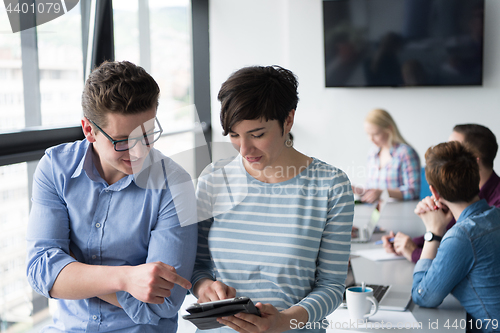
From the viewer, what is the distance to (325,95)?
4.64 m

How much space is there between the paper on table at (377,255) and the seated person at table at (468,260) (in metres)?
0.43

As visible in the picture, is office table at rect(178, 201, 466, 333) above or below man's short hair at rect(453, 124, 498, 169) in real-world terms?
below

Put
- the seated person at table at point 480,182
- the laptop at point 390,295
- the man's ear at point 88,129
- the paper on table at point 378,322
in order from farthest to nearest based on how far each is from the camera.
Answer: the seated person at table at point 480,182, the laptop at point 390,295, the paper on table at point 378,322, the man's ear at point 88,129

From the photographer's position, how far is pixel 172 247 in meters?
1.17

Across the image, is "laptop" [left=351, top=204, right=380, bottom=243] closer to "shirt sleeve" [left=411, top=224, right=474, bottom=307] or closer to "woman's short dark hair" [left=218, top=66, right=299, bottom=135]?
"shirt sleeve" [left=411, top=224, right=474, bottom=307]

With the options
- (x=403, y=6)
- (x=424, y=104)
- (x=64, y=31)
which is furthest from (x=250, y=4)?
(x=64, y=31)

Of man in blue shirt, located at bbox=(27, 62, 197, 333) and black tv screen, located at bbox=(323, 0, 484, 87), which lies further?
black tv screen, located at bbox=(323, 0, 484, 87)

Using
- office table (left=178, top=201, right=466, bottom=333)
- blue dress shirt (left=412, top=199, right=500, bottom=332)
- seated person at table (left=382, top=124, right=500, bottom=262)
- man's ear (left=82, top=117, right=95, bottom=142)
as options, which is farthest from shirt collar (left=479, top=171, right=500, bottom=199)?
man's ear (left=82, top=117, right=95, bottom=142)

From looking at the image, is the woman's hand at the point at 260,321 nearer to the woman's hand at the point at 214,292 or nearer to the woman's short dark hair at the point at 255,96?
the woman's hand at the point at 214,292

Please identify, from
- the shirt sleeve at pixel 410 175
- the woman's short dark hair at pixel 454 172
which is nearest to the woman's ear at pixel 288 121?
the woman's short dark hair at pixel 454 172

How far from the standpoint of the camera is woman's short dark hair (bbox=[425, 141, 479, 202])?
1639 millimetres

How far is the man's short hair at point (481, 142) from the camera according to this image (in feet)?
7.16

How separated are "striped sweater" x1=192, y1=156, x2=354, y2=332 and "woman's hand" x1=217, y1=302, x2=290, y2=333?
0.09 m

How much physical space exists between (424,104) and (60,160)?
12.5 ft
